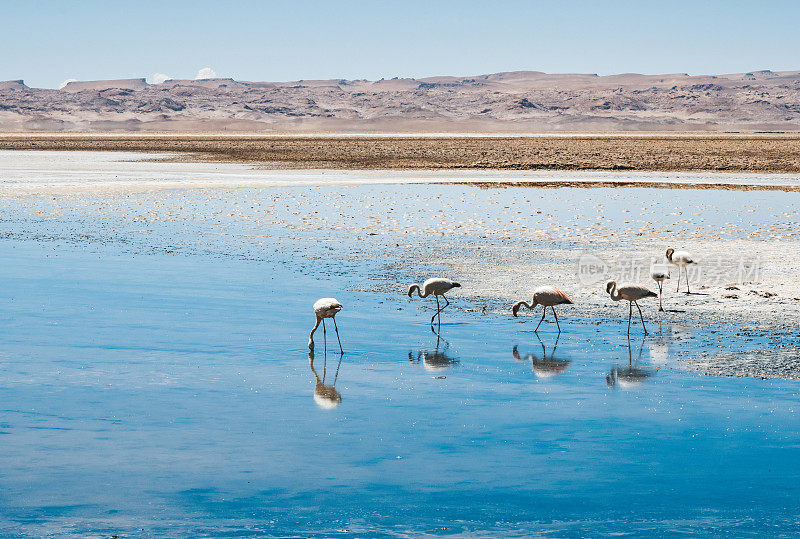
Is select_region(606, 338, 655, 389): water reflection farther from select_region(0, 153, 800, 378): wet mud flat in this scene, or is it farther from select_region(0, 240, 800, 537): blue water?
select_region(0, 153, 800, 378): wet mud flat

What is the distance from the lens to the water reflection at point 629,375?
9070 millimetres

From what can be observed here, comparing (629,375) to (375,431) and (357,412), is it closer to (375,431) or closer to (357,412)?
(357,412)

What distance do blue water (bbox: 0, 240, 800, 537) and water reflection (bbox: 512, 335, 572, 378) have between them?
0.13 ft

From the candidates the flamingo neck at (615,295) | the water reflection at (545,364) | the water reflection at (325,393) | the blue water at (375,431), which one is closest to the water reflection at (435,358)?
the blue water at (375,431)

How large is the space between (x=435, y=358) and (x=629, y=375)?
198 centimetres

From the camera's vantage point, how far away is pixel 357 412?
826 cm

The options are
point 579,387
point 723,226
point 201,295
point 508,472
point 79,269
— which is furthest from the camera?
point 723,226

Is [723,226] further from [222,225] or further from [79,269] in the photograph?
[79,269]

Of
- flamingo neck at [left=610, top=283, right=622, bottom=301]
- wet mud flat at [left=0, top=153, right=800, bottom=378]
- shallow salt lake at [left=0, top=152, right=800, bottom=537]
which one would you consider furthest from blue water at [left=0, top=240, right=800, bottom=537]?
wet mud flat at [left=0, top=153, right=800, bottom=378]

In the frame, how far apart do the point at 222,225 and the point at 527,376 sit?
1385cm

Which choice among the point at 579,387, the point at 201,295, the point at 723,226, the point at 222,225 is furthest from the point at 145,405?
the point at 723,226

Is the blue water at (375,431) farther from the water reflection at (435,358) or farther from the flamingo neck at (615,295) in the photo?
the flamingo neck at (615,295)

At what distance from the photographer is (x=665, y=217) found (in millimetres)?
23062

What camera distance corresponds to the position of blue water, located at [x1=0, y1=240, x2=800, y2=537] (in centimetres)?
616
